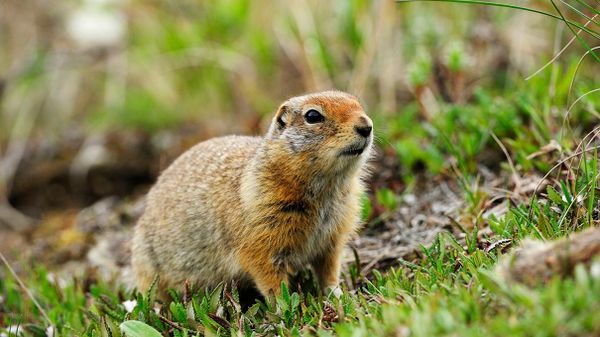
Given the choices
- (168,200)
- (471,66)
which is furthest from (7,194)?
(471,66)

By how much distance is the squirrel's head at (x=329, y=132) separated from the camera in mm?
4105

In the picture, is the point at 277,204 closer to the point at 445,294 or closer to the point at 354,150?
the point at 354,150

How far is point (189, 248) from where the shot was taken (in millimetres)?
4906

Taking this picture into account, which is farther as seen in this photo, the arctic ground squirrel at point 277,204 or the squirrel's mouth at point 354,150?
the arctic ground squirrel at point 277,204

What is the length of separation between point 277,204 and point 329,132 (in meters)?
0.57

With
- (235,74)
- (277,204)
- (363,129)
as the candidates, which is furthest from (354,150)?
(235,74)

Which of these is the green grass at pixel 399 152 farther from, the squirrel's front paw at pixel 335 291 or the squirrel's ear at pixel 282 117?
the squirrel's ear at pixel 282 117

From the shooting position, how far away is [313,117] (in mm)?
4355

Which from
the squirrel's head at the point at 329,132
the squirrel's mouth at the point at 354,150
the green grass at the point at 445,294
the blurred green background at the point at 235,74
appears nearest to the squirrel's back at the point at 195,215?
the green grass at the point at 445,294

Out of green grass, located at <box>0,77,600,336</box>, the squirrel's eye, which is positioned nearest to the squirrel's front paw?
green grass, located at <box>0,77,600,336</box>

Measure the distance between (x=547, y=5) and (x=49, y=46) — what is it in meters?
6.98

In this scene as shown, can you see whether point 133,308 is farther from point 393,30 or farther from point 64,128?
point 64,128

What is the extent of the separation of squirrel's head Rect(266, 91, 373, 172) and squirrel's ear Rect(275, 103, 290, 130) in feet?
0.16

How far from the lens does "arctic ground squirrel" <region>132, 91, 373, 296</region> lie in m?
4.28
